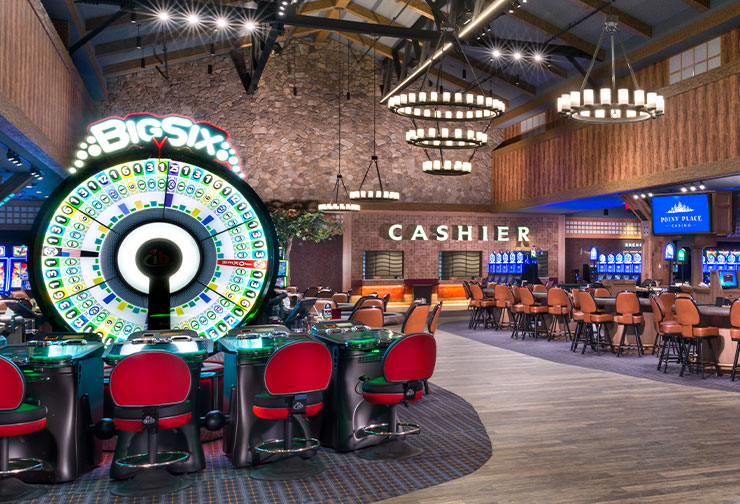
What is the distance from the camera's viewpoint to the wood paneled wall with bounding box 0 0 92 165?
218 inches

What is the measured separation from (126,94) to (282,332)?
1243 centimetres

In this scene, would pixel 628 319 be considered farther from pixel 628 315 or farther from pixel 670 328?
pixel 670 328

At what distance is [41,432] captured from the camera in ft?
12.0

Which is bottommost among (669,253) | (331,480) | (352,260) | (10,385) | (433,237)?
(331,480)

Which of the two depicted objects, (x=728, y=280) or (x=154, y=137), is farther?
(x=728, y=280)

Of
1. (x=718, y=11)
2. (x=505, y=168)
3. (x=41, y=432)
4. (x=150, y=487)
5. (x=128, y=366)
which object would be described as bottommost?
(x=150, y=487)

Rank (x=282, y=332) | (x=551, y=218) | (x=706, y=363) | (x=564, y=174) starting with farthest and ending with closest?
(x=551, y=218) < (x=564, y=174) < (x=706, y=363) < (x=282, y=332)

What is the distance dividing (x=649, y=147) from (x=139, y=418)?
10.4 metres

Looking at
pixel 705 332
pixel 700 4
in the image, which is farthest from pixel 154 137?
pixel 700 4

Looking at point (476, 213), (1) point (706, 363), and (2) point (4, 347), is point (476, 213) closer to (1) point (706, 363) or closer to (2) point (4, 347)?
(1) point (706, 363)

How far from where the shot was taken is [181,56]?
1444 centimetres

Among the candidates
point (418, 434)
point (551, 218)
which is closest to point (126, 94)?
point (551, 218)

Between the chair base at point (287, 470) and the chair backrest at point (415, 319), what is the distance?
2507mm

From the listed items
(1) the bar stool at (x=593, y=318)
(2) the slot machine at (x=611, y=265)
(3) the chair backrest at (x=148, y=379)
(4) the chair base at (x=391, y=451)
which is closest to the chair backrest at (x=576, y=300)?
(1) the bar stool at (x=593, y=318)
